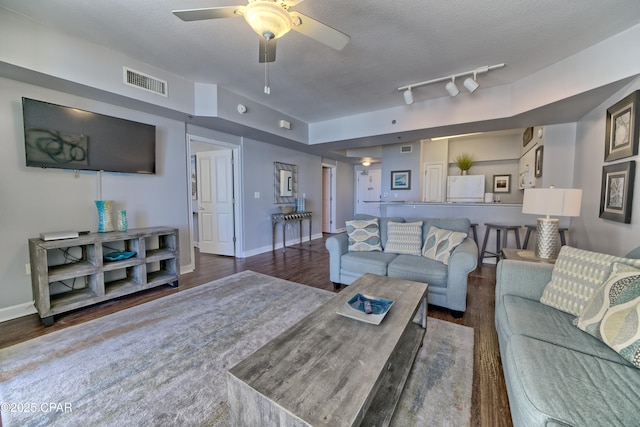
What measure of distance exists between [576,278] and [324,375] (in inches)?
66.9

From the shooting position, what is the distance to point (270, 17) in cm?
152

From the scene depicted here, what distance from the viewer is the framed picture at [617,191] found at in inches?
84.4

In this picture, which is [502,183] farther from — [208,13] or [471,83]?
[208,13]

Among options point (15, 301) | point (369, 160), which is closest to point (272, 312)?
point (15, 301)

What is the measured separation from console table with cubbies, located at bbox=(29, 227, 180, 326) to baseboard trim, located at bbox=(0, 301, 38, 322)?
0.15 metres

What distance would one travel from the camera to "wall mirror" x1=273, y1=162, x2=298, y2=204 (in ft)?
17.1

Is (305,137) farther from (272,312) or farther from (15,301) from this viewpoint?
(15,301)

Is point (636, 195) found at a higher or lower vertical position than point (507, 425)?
higher

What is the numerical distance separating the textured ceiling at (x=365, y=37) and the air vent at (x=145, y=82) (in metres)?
0.16

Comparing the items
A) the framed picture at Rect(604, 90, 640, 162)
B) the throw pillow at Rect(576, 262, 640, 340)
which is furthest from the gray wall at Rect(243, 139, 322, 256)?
the framed picture at Rect(604, 90, 640, 162)

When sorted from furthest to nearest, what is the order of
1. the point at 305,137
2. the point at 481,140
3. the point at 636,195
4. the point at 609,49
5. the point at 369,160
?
the point at 369,160
the point at 481,140
the point at 305,137
the point at 609,49
the point at 636,195

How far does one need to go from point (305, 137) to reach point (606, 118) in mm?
4132

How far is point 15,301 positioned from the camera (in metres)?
2.38

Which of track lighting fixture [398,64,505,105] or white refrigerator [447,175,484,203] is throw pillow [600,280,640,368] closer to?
track lighting fixture [398,64,505,105]
